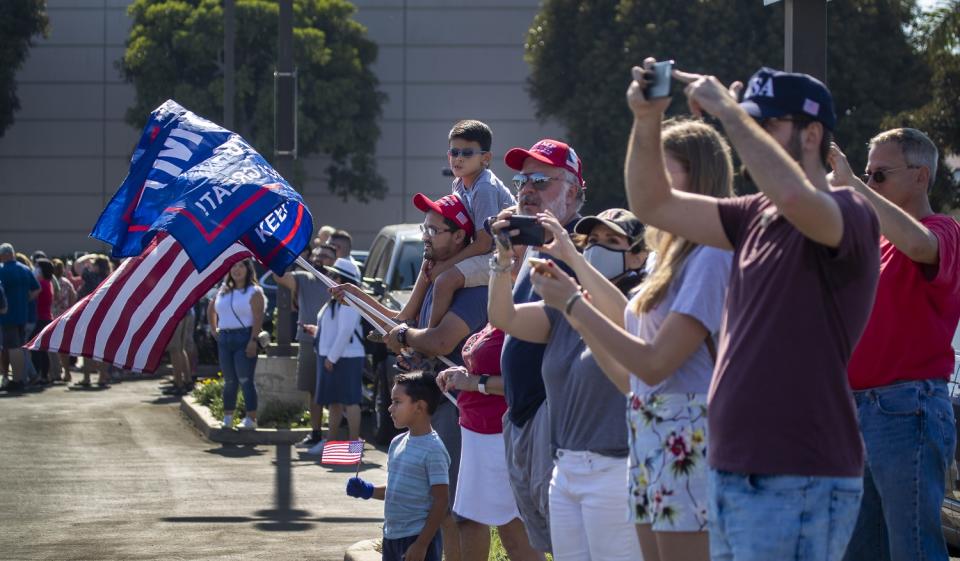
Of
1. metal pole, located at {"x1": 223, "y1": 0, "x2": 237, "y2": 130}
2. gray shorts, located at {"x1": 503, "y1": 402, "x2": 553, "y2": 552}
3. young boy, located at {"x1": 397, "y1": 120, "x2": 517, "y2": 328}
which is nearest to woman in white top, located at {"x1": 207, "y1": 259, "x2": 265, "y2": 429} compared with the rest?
metal pole, located at {"x1": 223, "y1": 0, "x2": 237, "y2": 130}

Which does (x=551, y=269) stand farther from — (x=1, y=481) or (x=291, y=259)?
(x=1, y=481)

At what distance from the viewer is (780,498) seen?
339 cm

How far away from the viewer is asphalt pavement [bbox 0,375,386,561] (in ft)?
29.5

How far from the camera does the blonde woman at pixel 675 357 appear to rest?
3828 mm

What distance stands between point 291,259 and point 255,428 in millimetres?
7448

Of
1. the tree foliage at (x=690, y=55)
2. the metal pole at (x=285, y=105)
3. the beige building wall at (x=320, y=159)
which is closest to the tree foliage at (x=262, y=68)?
the beige building wall at (x=320, y=159)

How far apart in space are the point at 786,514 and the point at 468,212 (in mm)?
3564

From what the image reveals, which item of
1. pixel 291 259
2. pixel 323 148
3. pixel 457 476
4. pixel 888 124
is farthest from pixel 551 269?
pixel 323 148

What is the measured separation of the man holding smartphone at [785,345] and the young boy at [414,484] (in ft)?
9.80

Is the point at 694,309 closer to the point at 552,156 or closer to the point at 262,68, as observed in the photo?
the point at 552,156

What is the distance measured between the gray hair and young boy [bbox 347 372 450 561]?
2449 millimetres

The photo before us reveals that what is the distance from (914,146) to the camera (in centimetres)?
529

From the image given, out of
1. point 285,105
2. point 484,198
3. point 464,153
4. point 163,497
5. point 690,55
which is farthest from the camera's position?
point 690,55

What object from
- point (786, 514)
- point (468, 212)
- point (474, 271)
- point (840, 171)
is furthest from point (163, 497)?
point (786, 514)
